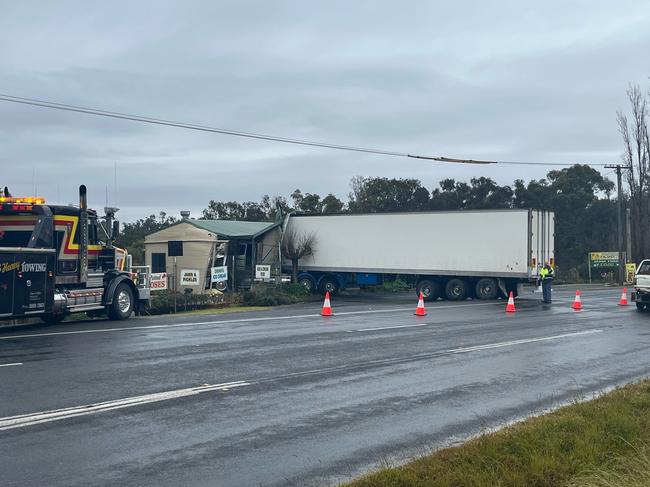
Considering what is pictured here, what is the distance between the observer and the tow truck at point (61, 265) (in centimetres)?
1731

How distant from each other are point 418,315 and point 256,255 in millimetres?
16038

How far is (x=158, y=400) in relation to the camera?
9422 millimetres

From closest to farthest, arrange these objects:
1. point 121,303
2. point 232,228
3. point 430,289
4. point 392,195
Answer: point 121,303, point 430,289, point 232,228, point 392,195

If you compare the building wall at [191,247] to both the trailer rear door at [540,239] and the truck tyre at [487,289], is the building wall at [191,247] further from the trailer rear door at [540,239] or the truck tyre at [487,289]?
the trailer rear door at [540,239]

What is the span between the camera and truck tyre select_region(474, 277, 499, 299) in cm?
3244

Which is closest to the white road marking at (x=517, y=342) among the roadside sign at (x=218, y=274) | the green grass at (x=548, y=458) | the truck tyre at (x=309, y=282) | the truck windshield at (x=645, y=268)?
the green grass at (x=548, y=458)

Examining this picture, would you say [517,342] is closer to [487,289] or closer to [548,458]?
[548,458]

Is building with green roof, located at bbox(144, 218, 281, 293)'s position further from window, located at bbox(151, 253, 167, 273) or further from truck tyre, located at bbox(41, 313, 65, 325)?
truck tyre, located at bbox(41, 313, 65, 325)

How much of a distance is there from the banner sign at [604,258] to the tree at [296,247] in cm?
2766

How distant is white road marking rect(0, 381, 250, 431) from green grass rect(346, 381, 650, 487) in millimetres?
3836

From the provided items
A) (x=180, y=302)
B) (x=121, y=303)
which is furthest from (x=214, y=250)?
(x=121, y=303)

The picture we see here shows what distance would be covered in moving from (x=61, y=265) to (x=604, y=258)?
46.1m

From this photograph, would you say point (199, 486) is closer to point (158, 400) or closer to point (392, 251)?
point (158, 400)

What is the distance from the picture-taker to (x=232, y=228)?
38594 millimetres
